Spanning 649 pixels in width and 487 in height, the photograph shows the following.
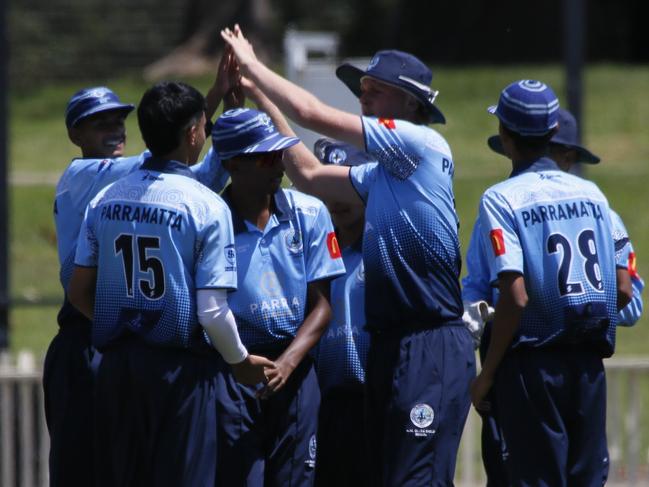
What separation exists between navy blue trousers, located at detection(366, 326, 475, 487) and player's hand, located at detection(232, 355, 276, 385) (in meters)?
0.59

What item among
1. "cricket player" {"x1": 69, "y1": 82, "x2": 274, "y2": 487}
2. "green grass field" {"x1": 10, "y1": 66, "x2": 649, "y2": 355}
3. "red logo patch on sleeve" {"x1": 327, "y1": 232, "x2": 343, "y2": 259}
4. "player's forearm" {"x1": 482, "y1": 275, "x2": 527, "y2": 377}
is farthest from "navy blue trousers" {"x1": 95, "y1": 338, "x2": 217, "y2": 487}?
"green grass field" {"x1": 10, "y1": 66, "x2": 649, "y2": 355}

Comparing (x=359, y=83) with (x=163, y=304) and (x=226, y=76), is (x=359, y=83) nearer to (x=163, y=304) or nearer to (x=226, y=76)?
(x=226, y=76)

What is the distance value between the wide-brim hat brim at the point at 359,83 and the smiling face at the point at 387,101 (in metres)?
0.05

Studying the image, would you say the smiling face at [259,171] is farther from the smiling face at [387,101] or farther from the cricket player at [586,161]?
the cricket player at [586,161]

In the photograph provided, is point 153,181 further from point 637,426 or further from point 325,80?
point 637,426

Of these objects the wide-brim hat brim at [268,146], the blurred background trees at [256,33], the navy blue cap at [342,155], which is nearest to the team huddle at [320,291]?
the wide-brim hat brim at [268,146]

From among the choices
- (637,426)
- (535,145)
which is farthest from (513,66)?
(535,145)

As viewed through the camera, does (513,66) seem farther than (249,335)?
Yes

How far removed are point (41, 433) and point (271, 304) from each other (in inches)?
148

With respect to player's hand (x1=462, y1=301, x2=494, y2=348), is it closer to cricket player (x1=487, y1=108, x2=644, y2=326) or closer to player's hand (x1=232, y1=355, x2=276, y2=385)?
cricket player (x1=487, y1=108, x2=644, y2=326)

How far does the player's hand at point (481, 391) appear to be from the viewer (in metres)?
5.43

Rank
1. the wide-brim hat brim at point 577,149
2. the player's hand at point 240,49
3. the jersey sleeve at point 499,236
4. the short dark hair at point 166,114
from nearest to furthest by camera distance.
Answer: the short dark hair at point 166,114 < the jersey sleeve at point 499,236 < the player's hand at point 240,49 < the wide-brim hat brim at point 577,149

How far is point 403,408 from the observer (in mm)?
5371

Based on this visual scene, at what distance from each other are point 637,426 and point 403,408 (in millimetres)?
3846
